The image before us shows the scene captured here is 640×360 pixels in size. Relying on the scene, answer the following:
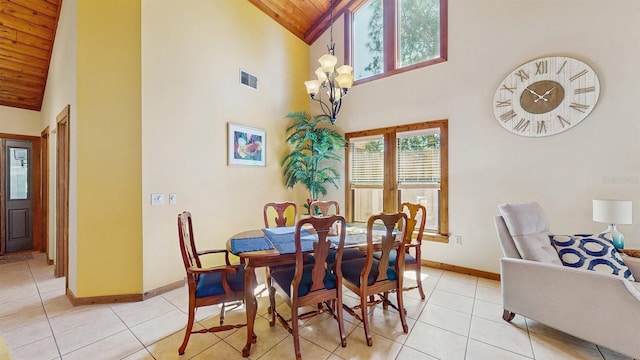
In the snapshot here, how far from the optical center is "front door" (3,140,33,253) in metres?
4.41

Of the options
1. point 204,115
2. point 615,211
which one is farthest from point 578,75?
point 204,115

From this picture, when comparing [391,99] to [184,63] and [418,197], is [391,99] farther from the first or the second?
[184,63]

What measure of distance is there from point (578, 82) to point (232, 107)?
4.29 m

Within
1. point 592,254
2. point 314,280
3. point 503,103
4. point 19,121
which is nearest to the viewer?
point 314,280

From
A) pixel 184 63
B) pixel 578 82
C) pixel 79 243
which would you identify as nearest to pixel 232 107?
pixel 184 63

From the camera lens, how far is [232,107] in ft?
12.4

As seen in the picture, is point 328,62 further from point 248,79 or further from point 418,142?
point 418,142

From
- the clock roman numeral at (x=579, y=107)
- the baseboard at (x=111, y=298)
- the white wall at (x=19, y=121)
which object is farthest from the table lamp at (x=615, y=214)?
the white wall at (x=19, y=121)

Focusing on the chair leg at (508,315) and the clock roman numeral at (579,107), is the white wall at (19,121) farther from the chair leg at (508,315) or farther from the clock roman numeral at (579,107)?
the clock roman numeral at (579,107)

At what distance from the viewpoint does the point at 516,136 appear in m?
3.23

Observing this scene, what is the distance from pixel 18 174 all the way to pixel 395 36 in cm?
697

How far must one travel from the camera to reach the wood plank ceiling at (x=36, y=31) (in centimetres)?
328

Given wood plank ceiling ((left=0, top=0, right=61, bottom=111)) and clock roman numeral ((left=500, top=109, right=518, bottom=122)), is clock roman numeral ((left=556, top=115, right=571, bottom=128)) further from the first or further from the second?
wood plank ceiling ((left=0, top=0, right=61, bottom=111))

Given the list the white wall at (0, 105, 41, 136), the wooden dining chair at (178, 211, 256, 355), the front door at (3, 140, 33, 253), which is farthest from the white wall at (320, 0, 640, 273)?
the front door at (3, 140, 33, 253)
